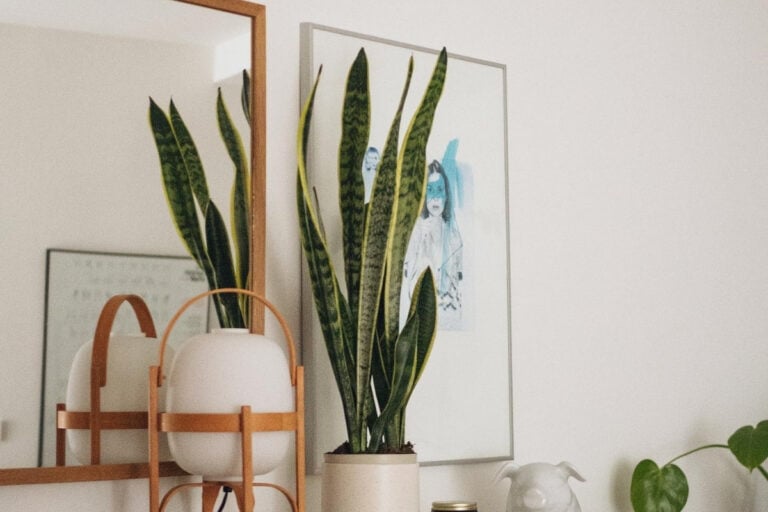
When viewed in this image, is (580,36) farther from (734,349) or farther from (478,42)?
(734,349)

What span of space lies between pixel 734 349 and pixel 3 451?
1805mm

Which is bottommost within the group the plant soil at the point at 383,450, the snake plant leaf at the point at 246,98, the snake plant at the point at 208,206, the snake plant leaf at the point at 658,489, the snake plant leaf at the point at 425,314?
the snake plant leaf at the point at 658,489

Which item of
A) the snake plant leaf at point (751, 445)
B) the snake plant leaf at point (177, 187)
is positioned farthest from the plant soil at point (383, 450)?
the snake plant leaf at point (751, 445)

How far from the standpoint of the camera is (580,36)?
92.7 inches

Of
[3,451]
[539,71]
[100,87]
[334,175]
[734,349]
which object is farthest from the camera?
[734,349]

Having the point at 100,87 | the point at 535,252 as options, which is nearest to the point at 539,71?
the point at 535,252

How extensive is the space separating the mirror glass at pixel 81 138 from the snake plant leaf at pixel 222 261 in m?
0.03

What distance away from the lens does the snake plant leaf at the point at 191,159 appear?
1647 millimetres

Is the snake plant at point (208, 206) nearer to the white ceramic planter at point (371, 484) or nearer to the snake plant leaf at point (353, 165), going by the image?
the snake plant leaf at point (353, 165)

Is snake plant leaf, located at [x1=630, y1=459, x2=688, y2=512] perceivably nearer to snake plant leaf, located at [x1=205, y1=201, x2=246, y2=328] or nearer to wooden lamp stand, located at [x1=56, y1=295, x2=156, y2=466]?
snake plant leaf, located at [x1=205, y1=201, x2=246, y2=328]

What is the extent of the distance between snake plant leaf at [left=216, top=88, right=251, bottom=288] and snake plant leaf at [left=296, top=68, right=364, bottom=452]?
3.9 inches

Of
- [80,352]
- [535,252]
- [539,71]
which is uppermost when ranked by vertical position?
[539,71]

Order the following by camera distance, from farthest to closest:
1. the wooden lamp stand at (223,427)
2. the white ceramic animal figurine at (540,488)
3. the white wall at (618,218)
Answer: the white wall at (618,218) < the white ceramic animal figurine at (540,488) < the wooden lamp stand at (223,427)

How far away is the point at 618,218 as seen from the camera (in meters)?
2.37
